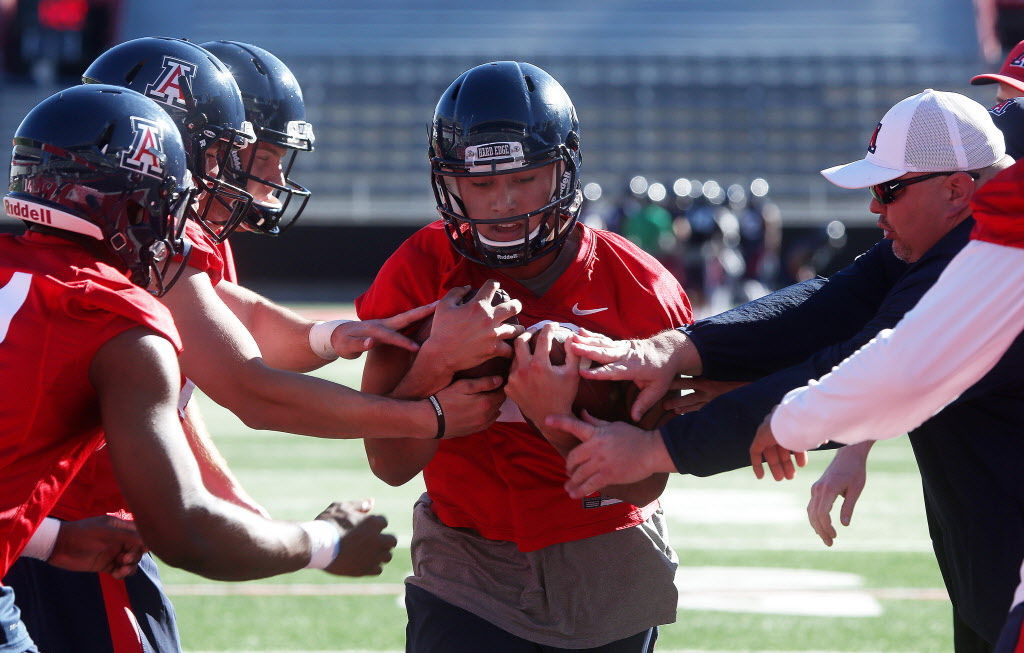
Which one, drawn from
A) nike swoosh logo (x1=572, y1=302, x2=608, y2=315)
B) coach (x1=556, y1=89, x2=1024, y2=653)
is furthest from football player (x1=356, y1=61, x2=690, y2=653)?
coach (x1=556, y1=89, x2=1024, y2=653)

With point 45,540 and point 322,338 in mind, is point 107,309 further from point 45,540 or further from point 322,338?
point 322,338

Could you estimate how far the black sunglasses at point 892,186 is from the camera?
3.01 metres

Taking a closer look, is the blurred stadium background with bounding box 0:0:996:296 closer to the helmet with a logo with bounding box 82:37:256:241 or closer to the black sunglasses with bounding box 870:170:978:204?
the helmet with a logo with bounding box 82:37:256:241

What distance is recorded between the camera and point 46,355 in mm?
2230

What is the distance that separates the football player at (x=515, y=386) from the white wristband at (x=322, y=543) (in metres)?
0.31

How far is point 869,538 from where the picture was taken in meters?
6.83

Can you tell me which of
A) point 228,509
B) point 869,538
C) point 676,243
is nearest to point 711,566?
point 869,538

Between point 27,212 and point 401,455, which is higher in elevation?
point 27,212

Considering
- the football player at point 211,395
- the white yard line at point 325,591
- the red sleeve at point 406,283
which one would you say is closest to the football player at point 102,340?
the football player at point 211,395

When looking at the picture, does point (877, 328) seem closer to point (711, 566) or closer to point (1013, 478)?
point (1013, 478)

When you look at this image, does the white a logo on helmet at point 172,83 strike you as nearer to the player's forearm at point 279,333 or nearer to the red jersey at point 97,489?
the red jersey at point 97,489

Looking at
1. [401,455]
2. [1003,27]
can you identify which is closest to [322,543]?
[401,455]

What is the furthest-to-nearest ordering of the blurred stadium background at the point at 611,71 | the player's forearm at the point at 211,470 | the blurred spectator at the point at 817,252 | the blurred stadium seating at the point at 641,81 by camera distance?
the blurred stadium seating at the point at 641,81, the blurred stadium background at the point at 611,71, the blurred spectator at the point at 817,252, the player's forearm at the point at 211,470

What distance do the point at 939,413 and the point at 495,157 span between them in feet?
3.75
